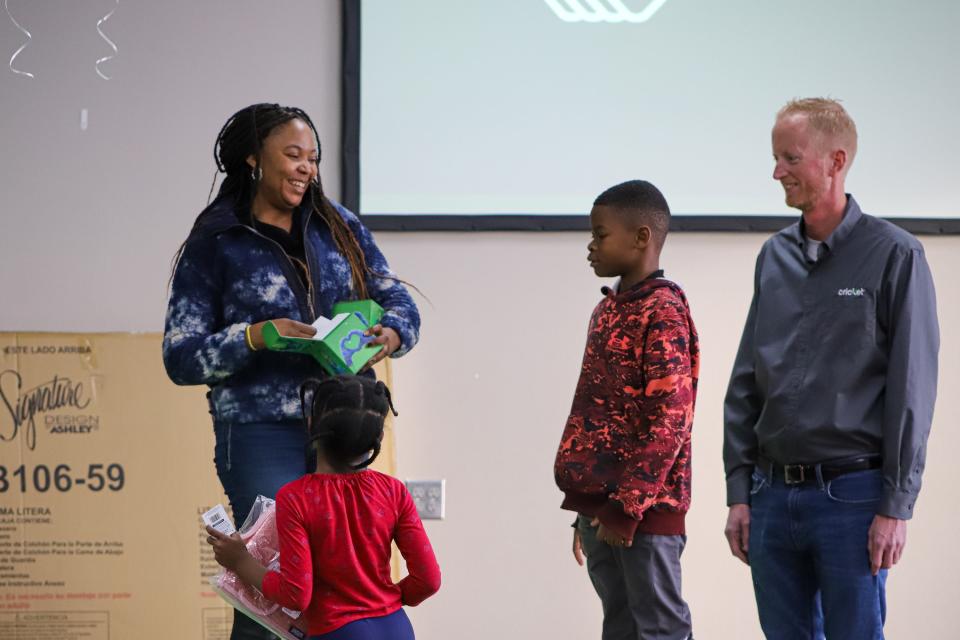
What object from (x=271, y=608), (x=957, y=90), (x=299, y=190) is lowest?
(x=271, y=608)

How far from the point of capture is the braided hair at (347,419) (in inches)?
66.6

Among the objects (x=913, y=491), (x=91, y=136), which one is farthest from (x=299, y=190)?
(x=91, y=136)

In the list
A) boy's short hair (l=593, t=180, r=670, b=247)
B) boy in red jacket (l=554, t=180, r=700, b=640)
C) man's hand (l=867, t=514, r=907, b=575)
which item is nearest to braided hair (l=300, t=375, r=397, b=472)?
boy in red jacket (l=554, t=180, r=700, b=640)

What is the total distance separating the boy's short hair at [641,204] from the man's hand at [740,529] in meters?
0.53

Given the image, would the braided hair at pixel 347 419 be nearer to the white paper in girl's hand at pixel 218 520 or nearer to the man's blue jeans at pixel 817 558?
the white paper in girl's hand at pixel 218 520

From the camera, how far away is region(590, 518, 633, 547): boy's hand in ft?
6.37

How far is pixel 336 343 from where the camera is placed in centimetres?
185

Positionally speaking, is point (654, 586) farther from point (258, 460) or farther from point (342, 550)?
point (258, 460)

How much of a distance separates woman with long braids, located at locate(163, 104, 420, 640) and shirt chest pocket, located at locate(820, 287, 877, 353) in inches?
29.1

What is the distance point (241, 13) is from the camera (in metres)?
3.10

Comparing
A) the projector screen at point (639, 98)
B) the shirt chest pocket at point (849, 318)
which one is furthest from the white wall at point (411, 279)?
the shirt chest pocket at point (849, 318)

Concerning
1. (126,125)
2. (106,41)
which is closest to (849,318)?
(126,125)

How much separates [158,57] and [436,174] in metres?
0.84

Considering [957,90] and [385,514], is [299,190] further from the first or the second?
[957,90]
